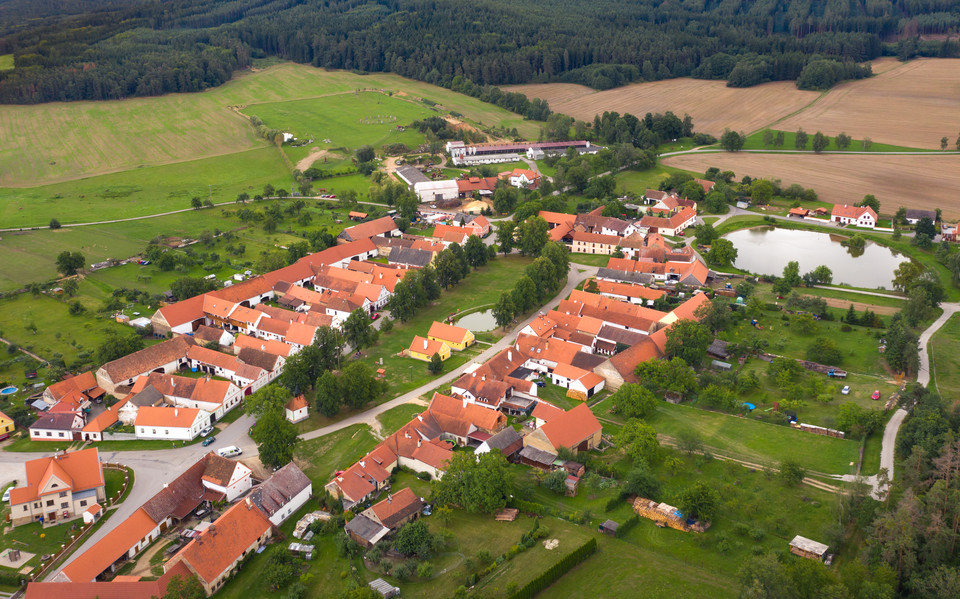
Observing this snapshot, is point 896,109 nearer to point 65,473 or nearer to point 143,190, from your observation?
point 143,190

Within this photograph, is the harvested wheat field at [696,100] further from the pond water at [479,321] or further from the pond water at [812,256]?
the pond water at [479,321]

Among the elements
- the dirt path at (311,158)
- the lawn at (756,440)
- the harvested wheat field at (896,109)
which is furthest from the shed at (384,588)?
the harvested wheat field at (896,109)

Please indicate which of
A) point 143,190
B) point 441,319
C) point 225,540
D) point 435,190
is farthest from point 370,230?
point 225,540

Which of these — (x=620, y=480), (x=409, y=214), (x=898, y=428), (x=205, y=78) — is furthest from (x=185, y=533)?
(x=205, y=78)

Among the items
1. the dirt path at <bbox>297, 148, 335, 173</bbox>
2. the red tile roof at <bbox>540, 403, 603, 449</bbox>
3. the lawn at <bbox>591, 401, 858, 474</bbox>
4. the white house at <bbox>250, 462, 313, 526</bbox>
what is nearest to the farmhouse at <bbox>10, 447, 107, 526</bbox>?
the white house at <bbox>250, 462, 313, 526</bbox>

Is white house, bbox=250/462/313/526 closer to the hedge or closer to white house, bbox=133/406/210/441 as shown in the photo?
white house, bbox=133/406/210/441
